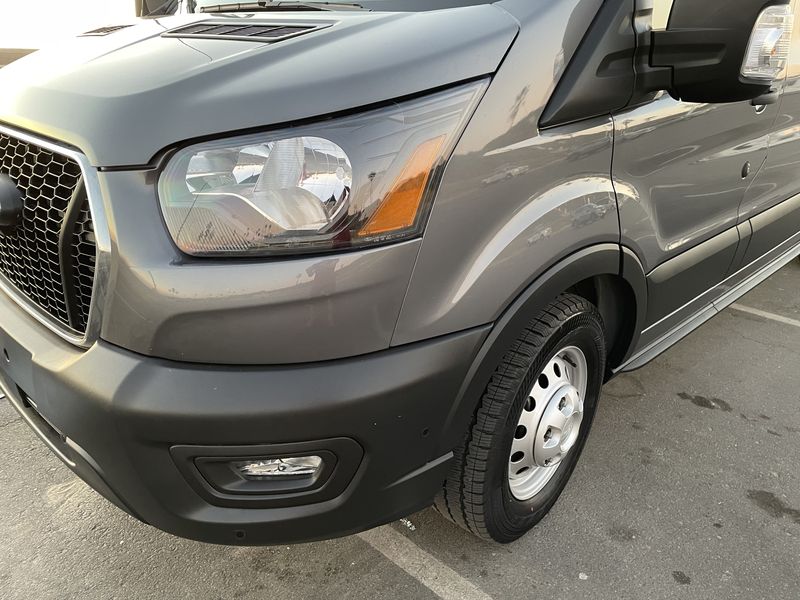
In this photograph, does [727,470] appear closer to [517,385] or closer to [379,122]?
[517,385]

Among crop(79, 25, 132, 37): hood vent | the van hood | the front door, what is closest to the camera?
the van hood

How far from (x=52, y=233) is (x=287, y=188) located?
0.63 m

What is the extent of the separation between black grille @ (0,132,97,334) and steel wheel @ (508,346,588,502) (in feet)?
4.18

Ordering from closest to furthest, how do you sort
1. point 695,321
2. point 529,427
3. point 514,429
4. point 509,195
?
point 509,195
point 514,429
point 529,427
point 695,321

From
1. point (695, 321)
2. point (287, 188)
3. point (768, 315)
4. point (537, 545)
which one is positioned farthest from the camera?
point (768, 315)

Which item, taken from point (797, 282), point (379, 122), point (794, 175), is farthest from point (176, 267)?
point (797, 282)

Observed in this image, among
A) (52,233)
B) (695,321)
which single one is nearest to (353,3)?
(52,233)

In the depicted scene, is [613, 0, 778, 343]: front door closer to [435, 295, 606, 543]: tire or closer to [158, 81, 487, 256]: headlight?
[435, 295, 606, 543]: tire

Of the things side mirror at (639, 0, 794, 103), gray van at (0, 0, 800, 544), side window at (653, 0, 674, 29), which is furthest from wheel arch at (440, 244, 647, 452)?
side window at (653, 0, 674, 29)

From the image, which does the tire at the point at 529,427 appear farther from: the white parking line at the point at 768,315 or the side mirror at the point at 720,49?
the white parking line at the point at 768,315

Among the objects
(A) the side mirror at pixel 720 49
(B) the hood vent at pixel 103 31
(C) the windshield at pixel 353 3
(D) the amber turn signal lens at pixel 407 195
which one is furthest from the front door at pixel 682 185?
(B) the hood vent at pixel 103 31

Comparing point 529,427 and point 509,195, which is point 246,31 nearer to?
point 509,195

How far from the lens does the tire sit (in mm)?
1747

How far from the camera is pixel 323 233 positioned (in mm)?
1356
